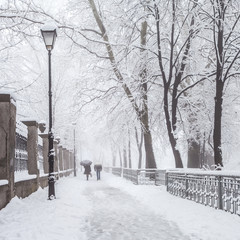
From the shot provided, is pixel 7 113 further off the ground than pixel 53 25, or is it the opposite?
pixel 53 25

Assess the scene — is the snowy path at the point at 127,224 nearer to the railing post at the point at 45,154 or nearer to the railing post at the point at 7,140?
the railing post at the point at 7,140

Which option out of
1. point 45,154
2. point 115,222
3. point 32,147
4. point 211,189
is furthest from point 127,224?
point 45,154

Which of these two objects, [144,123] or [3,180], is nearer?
[3,180]

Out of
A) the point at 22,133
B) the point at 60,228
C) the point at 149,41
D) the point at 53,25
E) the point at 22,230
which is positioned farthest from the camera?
the point at 149,41

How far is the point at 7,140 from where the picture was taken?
8.99 metres

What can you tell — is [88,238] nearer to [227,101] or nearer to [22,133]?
[22,133]

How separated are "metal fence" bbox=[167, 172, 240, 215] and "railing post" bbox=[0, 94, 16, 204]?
5.14 meters

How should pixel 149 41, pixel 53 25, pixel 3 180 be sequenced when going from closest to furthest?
1. pixel 3 180
2. pixel 53 25
3. pixel 149 41

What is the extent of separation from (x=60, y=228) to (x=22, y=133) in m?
5.72

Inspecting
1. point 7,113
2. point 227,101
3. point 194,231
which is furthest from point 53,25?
point 227,101

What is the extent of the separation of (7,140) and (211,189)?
538 centimetres

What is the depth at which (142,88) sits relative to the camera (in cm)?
2123

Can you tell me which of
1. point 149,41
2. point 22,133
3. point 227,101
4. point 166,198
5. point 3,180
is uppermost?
point 149,41

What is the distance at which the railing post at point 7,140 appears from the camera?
8867 millimetres
